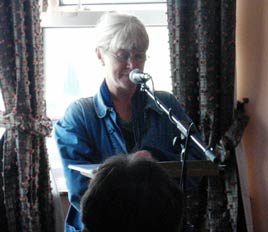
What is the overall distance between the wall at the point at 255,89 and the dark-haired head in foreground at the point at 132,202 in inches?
75.5

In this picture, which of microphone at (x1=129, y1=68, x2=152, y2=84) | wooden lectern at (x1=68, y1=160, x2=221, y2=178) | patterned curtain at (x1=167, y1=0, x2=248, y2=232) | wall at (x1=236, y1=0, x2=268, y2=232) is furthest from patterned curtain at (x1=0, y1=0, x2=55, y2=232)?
wall at (x1=236, y1=0, x2=268, y2=232)

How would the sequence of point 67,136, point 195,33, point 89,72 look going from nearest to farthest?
1. point 67,136
2. point 195,33
3. point 89,72

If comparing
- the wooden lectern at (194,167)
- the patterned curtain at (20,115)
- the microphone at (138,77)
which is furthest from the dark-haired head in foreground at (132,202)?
the patterned curtain at (20,115)

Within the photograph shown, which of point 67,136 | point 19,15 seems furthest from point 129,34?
point 19,15

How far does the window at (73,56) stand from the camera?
269cm

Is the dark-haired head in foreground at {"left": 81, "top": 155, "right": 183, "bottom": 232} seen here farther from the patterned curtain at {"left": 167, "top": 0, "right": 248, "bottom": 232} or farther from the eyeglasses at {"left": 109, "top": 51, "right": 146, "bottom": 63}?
the patterned curtain at {"left": 167, "top": 0, "right": 248, "bottom": 232}

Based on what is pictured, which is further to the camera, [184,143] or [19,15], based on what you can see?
[19,15]

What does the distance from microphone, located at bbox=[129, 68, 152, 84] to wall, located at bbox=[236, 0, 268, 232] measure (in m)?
1.22

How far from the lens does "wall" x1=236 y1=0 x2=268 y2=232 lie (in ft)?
8.55

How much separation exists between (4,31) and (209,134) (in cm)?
130

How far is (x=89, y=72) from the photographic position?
277 cm

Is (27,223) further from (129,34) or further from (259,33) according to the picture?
(259,33)

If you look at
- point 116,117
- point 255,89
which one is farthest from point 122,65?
point 255,89

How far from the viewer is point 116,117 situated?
175cm
